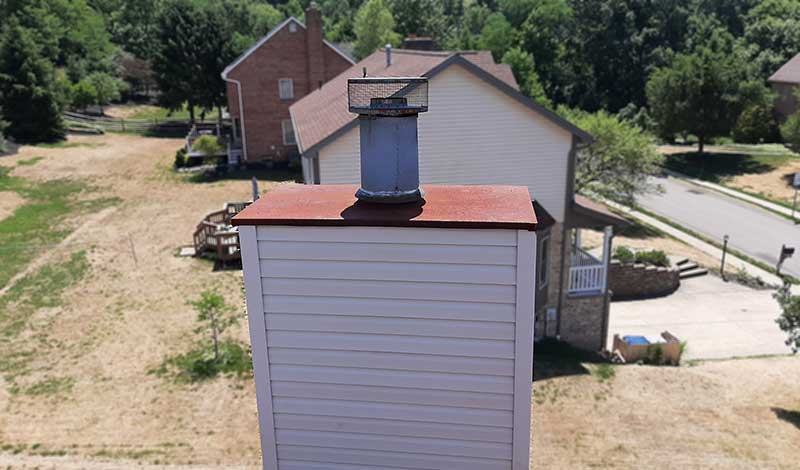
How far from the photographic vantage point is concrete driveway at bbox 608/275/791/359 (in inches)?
721

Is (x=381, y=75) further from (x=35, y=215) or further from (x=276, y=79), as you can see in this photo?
(x=276, y=79)

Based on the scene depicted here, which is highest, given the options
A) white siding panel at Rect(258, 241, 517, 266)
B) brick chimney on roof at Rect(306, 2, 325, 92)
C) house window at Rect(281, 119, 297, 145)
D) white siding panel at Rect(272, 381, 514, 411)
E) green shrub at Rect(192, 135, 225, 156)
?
brick chimney on roof at Rect(306, 2, 325, 92)

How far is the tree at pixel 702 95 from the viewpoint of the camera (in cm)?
4428

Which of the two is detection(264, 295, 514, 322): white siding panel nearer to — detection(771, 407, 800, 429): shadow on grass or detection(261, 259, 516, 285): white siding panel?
detection(261, 259, 516, 285): white siding panel

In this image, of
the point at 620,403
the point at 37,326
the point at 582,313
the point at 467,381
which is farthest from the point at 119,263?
the point at 467,381

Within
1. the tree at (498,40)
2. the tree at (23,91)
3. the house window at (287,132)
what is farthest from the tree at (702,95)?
the tree at (23,91)

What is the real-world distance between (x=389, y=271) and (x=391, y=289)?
0.48ft

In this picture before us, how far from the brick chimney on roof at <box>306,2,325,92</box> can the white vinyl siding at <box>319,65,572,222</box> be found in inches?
837

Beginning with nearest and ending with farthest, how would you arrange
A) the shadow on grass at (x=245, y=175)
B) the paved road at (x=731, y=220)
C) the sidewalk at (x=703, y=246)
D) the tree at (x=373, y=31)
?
the sidewalk at (x=703, y=246), the paved road at (x=731, y=220), the shadow on grass at (x=245, y=175), the tree at (x=373, y=31)

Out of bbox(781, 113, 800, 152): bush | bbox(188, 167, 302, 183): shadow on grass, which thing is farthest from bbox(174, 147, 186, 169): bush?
bbox(781, 113, 800, 152): bush

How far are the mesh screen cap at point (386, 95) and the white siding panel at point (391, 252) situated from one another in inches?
45.7

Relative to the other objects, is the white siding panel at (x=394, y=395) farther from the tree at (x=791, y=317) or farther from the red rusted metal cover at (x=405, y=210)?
the tree at (x=791, y=317)

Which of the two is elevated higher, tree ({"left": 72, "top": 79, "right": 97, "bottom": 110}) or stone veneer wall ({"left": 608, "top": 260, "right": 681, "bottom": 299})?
tree ({"left": 72, "top": 79, "right": 97, "bottom": 110})

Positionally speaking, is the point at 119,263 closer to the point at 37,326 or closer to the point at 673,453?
the point at 37,326
